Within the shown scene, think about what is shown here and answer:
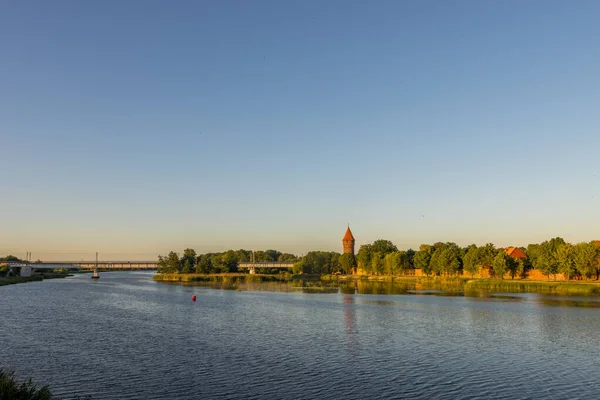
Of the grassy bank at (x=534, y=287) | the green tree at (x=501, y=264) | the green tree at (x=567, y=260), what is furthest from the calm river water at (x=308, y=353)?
the green tree at (x=501, y=264)

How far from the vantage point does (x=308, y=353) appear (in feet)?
143

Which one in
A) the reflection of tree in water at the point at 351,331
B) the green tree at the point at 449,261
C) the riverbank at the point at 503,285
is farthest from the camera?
the green tree at the point at 449,261

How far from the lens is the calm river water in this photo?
32.4 m

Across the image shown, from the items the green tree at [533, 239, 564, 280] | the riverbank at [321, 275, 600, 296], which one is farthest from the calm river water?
the green tree at [533, 239, 564, 280]

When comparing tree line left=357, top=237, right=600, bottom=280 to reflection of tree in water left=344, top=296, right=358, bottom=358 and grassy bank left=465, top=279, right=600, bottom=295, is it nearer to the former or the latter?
grassy bank left=465, top=279, right=600, bottom=295

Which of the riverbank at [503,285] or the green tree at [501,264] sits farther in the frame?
the green tree at [501,264]

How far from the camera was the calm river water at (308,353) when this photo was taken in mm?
32375

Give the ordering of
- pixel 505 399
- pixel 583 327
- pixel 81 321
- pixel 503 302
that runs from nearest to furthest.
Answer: pixel 505 399 → pixel 583 327 → pixel 81 321 → pixel 503 302

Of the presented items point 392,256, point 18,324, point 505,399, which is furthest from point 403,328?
point 392,256

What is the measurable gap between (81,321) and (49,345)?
1943 cm

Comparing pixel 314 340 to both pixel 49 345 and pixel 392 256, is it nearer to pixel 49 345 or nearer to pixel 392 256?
pixel 49 345

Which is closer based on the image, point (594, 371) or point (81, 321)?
point (594, 371)

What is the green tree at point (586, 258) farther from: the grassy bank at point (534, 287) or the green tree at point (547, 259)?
the green tree at point (547, 259)

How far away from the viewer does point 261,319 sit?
68.2 m
